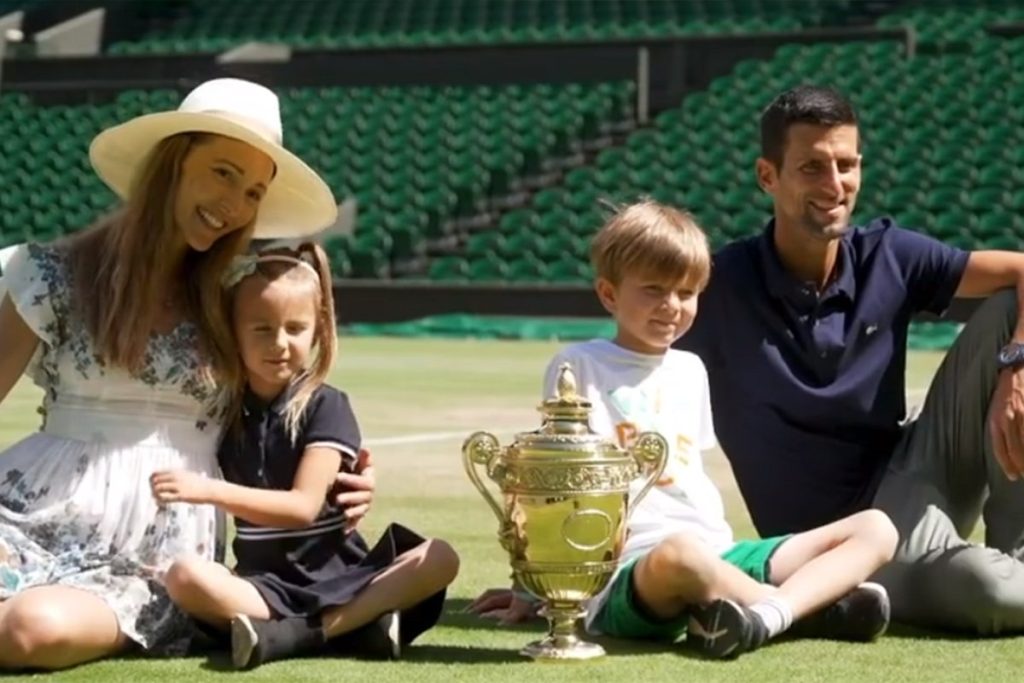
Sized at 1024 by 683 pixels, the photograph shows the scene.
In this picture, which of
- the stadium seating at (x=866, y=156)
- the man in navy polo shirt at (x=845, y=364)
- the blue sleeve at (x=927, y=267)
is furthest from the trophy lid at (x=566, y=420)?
the stadium seating at (x=866, y=156)

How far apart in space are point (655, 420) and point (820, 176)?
79 centimetres

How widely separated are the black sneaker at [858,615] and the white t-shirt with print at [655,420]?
0.27m

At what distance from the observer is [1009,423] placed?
4.27m

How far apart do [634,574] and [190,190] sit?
1.20m

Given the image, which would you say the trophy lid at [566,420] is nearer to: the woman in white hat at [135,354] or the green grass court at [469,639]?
the green grass court at [469,639]

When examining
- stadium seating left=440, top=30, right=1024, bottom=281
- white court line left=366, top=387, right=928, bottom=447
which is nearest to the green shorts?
white court line left=366, top=387, right=928, bottom=447

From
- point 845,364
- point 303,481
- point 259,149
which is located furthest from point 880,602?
point 259,149

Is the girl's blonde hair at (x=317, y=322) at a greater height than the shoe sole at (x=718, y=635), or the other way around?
the girl's blonde hair at (x=317, y=322)

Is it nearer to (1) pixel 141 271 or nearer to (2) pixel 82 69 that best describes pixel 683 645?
(1) pixel 141 271

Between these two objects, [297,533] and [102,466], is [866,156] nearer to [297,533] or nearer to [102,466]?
[297,533]

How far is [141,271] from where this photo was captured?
3980 mm

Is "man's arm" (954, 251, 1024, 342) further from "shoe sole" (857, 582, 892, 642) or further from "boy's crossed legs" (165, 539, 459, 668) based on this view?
"boy's crossed legs" (165, 539, 459, 668)

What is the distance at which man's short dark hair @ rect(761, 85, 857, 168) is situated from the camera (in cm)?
449

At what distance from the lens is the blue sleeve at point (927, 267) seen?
4.64m
